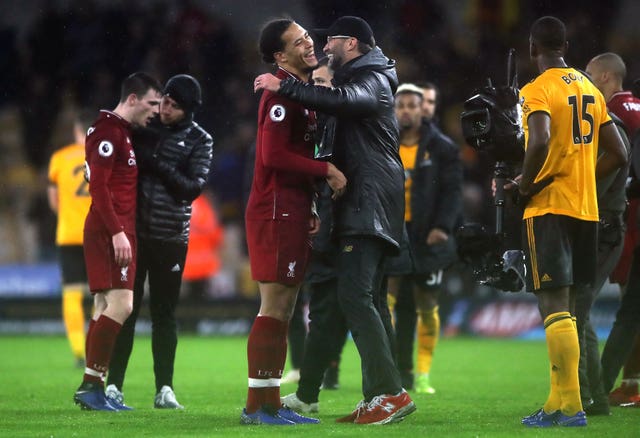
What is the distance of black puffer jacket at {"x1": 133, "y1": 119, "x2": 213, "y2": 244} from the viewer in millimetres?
7992

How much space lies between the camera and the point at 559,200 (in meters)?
6.65

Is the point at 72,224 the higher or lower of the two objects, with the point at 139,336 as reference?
higher

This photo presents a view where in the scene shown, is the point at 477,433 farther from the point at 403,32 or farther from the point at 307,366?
the point at 403,32

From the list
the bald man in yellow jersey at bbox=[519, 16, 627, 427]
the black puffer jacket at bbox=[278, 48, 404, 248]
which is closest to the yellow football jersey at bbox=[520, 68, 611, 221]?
the bald man in yellow jersey at bbox=[519, 16, 627, 427]

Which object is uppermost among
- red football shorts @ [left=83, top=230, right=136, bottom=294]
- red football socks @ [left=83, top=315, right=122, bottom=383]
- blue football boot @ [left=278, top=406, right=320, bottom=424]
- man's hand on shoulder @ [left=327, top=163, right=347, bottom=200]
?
man's hand on shoulder @ [left=327, top=163, right=347, bottom=200]

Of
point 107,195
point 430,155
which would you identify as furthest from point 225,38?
point 107,195

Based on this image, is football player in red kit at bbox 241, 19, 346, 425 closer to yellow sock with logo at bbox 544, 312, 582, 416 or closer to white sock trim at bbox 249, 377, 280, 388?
white sock trim at bbox 249, 377, 280, 388

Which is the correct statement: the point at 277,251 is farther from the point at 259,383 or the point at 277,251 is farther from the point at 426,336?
the point at 426,336

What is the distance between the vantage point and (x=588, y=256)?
22.3ft

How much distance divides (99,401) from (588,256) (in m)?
3.16

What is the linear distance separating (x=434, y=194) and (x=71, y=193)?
4.11 metres

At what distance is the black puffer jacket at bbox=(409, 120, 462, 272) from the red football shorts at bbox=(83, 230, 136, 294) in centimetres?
305

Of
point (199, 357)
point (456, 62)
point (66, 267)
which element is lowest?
point (199, 357)

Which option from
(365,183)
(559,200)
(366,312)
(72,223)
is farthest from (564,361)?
(72,223)
